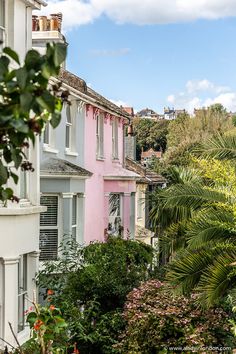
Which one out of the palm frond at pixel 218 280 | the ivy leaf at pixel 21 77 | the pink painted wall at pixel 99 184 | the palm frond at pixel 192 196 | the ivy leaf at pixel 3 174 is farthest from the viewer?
the pink painted wall at pixel 99 184

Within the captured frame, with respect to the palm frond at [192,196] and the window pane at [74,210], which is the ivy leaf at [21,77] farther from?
the window pane at [74,210]

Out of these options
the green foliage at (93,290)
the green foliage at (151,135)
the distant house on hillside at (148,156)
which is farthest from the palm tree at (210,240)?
the green foliage at (151,135)

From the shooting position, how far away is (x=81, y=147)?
2217 cm

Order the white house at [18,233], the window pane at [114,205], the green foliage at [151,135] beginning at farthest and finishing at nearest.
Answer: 1. the green foliage at [151,135]
2. the window pane at [114,205]
3. the white house at [18,233]

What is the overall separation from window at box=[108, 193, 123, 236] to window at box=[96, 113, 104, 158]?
2245 millimetres

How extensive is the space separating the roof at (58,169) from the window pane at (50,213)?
0.96 metres

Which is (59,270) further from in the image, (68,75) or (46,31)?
(46,31)

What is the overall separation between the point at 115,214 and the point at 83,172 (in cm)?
839

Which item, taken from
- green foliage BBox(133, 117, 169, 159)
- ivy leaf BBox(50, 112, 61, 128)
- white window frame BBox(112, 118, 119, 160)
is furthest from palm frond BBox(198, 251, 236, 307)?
green foliage BBox(133, 117, 169, 159)

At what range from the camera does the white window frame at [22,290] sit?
13.8m

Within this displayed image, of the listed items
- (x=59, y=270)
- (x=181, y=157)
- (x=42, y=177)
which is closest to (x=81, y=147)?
(x=42, y=177)

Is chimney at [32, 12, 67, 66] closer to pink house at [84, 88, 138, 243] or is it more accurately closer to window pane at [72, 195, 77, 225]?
pink house at [84, 88, 138, 243]

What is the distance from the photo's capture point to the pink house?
23.6m

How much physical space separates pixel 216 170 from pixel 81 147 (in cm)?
970
